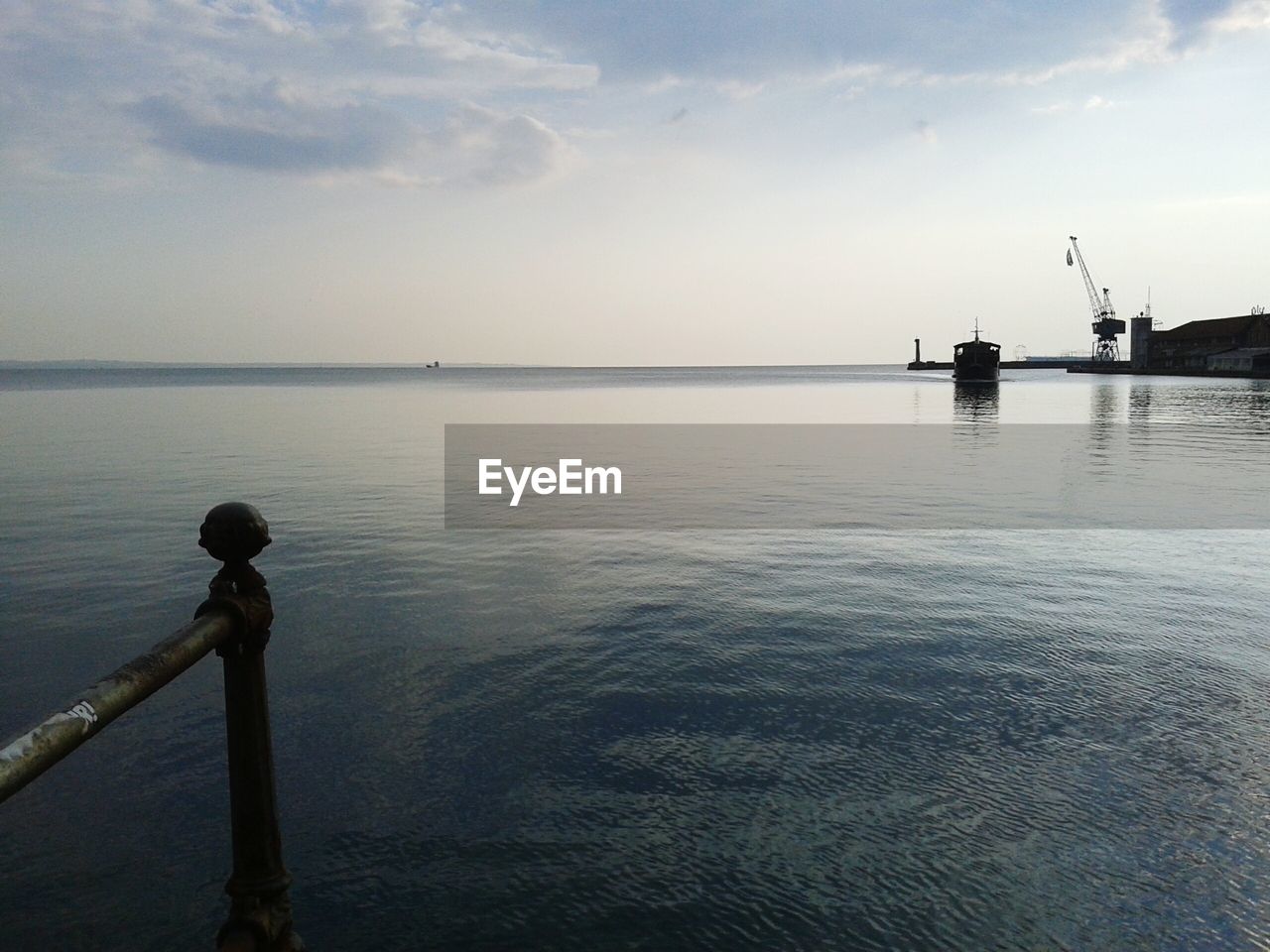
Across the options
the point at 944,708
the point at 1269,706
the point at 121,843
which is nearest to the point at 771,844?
the point at 944,708

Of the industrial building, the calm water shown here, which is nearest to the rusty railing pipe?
the calm water

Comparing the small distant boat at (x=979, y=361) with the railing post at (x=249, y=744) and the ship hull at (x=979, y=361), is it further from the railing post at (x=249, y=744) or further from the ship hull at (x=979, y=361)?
the railing post at (x=249, y=744)

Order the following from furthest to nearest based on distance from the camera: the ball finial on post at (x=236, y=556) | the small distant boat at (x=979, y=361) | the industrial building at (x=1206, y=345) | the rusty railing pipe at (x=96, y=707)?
the industrial building at (x=1206, y=345), the small distant boat at (x=979, y=361), the ball finial on post at (x=236, y=556), the rusty railing pipe at (x=96, y=707)

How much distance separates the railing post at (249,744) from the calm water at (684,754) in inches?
67.3

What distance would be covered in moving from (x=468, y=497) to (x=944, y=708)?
17.7m

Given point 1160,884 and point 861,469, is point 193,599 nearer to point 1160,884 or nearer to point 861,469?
point 1160,884

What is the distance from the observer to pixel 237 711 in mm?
3750

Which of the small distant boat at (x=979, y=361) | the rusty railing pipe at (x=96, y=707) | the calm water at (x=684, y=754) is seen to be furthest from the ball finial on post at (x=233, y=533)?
the small distant boat at (x=979, y=361)

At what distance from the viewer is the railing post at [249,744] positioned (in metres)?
3.52

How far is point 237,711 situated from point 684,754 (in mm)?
4830

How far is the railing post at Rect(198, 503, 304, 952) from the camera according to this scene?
352 cm

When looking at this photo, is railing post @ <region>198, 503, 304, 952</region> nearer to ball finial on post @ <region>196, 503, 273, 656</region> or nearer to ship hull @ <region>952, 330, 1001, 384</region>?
ball finial on post @ <region>196, 503, 273, 656</region>

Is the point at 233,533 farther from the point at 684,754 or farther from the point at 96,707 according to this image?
the point at 684,754

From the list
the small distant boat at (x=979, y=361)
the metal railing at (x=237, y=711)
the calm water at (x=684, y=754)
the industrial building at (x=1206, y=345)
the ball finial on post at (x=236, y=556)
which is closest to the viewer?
the metal railing at (x=237, y=711)
